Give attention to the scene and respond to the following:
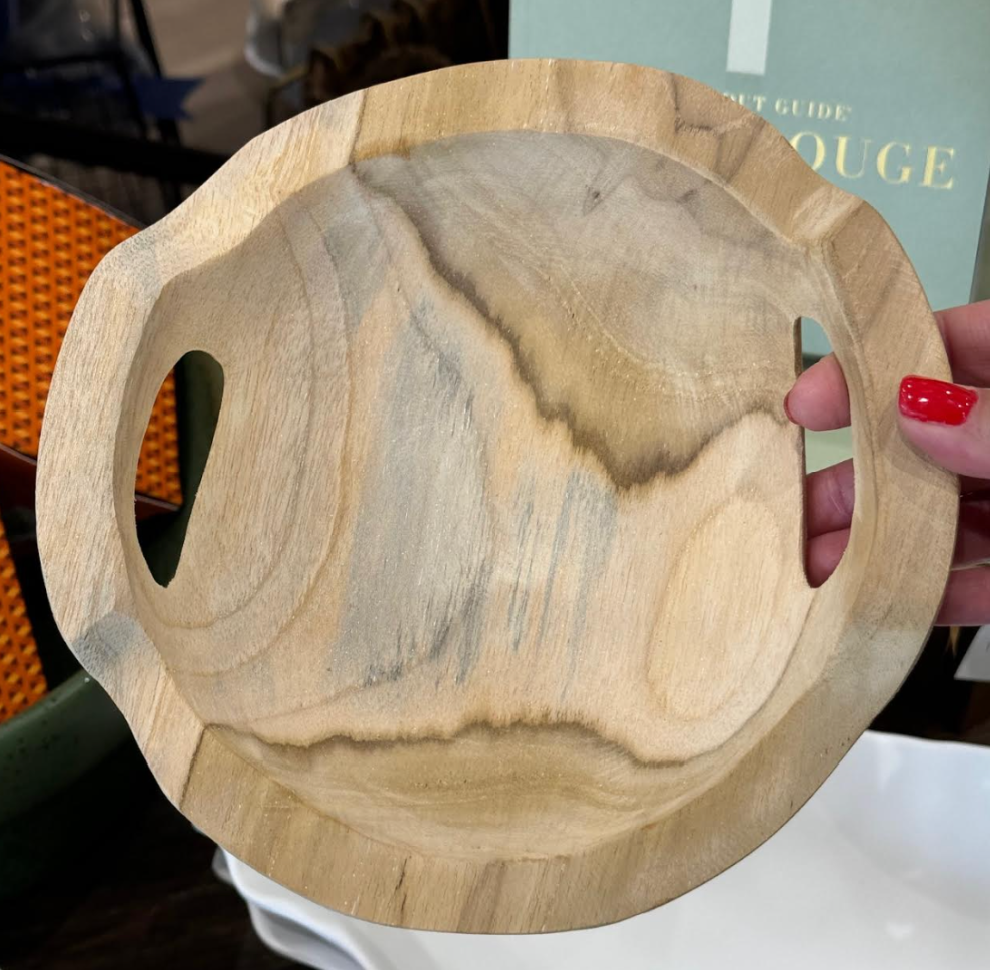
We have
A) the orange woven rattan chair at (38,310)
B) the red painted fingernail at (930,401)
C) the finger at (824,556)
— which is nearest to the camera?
the red painted fingernail at (930,401)

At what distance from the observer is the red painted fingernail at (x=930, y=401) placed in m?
0.25

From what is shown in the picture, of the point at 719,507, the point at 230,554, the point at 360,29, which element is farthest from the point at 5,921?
the point at 360,29

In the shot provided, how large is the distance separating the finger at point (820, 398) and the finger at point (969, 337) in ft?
0.23

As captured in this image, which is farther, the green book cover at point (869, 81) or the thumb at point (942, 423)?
the green book cover at point (869, 81)

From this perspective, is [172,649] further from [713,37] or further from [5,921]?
[713,37]

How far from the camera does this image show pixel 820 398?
0.34 metres

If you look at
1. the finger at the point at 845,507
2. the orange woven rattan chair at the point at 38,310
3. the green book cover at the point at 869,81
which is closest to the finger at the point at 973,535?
the finger at the point at 845,507

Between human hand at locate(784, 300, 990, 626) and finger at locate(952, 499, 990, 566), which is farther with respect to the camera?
finger at locate(952, 499, 990, 566)

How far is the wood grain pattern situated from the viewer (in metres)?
0.25

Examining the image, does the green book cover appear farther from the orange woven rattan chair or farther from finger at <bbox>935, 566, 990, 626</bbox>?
the orange woven rattan chair

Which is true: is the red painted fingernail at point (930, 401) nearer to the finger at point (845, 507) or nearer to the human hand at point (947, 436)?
the human hand at point (947, 436)

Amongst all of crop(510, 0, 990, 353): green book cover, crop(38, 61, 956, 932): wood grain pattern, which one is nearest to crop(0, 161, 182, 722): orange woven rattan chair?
crop(38, 61, 956, 932): wood grain pattern

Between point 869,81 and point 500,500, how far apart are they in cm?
25

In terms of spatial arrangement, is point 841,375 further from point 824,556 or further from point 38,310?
point 38,310
